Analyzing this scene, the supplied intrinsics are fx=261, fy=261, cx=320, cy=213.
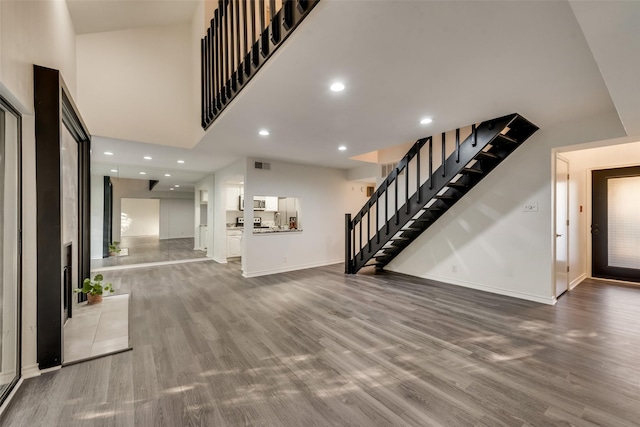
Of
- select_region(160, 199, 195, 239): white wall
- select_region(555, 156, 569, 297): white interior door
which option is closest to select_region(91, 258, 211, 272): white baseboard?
select_region(160, 199, 195, 239): white wall

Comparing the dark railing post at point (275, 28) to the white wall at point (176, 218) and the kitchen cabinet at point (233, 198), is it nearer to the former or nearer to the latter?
the kitchen cabinet at point (233, 198)

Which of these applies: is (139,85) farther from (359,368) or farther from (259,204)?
(359,368)

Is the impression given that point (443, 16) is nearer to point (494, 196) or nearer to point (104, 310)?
point (494, 196)

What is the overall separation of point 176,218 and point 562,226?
9.45 m

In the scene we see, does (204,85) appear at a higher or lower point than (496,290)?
higher

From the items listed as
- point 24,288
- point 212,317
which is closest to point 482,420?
point 212,317

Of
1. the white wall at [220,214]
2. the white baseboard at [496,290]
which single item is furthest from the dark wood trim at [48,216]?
the white baseboard at [496,290]

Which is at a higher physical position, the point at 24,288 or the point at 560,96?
the point at 560,96

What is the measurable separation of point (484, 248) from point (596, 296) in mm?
1788

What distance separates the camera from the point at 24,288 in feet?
6.93

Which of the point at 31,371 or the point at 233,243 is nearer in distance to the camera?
the point at 31,371

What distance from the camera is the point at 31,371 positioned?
84.4 inches

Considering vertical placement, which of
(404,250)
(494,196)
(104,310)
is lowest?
(104,310)

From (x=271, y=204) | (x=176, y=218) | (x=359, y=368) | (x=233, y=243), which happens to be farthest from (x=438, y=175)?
(x=176, y=218)
